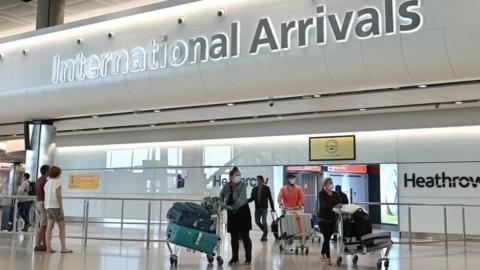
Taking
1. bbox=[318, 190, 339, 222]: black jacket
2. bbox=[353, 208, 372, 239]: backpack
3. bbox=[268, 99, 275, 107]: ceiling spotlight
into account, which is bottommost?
bbox=[353, 208, 372, 239]: backpack

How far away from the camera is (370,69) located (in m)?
Answer: 9.87

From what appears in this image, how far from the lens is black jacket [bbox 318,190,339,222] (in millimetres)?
8875

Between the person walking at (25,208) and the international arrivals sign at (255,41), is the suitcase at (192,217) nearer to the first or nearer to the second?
the international arrivals sign at (255,41)

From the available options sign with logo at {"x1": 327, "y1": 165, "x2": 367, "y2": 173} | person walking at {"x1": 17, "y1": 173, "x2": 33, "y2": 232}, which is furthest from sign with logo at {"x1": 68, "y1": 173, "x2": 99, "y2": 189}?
sign with logo at {"x1": 327, "y1": 165, "x2": 367, "y2": 173}

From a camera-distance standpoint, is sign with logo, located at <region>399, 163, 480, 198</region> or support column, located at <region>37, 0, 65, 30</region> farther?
support column, located at <region>37, 0, 65, 30</region>

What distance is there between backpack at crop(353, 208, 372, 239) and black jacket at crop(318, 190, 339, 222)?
1.60 feet

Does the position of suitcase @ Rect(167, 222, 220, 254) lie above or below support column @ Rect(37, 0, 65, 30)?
below

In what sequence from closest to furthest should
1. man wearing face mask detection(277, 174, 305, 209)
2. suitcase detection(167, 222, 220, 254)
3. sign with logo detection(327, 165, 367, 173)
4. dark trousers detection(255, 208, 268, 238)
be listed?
suitcase detection(167, 222, 220, 254)
man wearing face mask detection(277, 174, 305, 209)
dark trousers detection(255, 208, 268, 238)
sign with logo detection(327, 165, 367, 173)

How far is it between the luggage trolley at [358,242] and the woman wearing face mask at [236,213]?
5.13ft

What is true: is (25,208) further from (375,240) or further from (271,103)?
(375,240)

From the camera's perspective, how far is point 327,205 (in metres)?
8.89

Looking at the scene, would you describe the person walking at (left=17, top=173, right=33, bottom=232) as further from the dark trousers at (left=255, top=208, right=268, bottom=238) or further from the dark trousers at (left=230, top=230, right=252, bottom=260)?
the dark trousers at (left=230, top=230, right=252, bottom=260)

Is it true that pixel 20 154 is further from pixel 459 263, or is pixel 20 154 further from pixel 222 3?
pixel 459 263

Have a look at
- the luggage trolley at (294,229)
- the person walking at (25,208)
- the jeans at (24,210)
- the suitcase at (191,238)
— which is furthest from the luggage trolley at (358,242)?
the jeans at (24,210)
